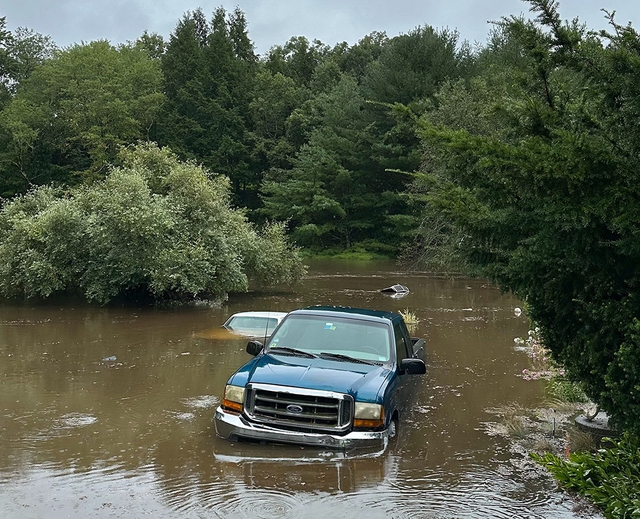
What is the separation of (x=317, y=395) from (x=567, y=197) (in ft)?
12.1

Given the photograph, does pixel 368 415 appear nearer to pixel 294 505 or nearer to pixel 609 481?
pixel 294 505

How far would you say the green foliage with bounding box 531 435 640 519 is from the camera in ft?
18.4

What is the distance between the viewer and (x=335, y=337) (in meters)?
9.59

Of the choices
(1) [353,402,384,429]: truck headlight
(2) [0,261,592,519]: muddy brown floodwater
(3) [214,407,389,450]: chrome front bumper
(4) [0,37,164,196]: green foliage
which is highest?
(4) [0,37,164,196]: green foliage

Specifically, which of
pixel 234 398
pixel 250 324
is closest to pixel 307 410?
pixel 234 398

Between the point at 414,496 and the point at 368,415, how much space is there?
3.80ft

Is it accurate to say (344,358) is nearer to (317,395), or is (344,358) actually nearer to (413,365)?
(413,365)

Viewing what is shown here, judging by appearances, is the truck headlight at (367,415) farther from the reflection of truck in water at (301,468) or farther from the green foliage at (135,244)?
the green foliage at (135,244)

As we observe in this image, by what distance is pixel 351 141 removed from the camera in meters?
56.6

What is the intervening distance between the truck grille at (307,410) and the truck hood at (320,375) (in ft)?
0.27

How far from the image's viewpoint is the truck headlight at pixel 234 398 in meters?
8.38

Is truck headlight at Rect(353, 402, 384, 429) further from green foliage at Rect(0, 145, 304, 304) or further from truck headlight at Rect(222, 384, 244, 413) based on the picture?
green foliage at Rect(0, 145, 304, 304)

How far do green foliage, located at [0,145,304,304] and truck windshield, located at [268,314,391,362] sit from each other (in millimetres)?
14726

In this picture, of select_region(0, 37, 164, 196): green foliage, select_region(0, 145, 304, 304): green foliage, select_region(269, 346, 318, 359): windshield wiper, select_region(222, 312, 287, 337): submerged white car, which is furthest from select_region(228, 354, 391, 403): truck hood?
select_region(0, 37, 164, 196): green foliage
